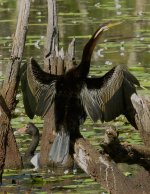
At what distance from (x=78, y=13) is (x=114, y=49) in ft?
17.3

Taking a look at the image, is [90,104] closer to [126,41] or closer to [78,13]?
[126,41]

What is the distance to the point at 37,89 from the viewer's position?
8.29 m

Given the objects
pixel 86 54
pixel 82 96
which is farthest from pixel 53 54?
pixel 82 96

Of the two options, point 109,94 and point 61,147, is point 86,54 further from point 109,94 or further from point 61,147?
point 61,147

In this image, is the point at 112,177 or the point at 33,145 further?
the point at 33,145

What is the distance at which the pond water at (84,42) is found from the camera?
9281mm

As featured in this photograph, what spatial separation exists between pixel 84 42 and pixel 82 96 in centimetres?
972

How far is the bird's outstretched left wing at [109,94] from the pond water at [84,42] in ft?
3.27

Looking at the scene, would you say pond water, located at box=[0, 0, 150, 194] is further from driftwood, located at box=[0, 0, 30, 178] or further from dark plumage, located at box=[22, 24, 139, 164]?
dark plumage, located at box=[22, 24, 139, 164]

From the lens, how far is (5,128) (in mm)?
8609

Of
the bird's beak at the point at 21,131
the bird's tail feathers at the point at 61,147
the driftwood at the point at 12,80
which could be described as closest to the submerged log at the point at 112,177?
the bird's tail feathers at the point at 61,147

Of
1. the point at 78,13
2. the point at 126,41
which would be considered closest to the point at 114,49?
the point at 126,41

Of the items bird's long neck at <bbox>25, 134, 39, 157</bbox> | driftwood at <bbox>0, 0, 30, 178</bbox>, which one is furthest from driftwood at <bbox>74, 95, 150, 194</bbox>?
bird's long neck at <bbox>25, 134, 39, 157</bbox>

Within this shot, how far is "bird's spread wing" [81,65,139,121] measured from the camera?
7996 mm
